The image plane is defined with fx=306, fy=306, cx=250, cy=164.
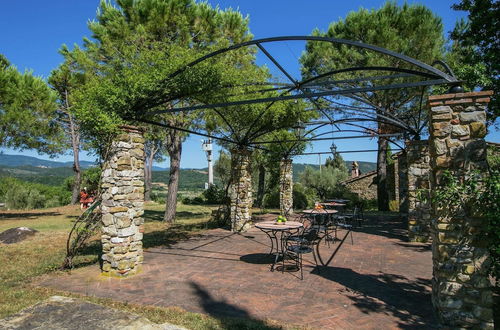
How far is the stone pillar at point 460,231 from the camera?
326 centimetres

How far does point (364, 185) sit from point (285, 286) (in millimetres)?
19144

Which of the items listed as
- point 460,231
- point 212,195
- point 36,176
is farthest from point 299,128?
point 36,176

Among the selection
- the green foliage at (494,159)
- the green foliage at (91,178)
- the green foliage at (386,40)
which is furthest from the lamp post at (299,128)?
the green foliage at (91,178)

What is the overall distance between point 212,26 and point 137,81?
8.04m

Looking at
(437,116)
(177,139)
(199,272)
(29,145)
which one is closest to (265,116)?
(177,139)

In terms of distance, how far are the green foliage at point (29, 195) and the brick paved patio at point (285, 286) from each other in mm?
15599

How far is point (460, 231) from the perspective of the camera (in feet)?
11.0

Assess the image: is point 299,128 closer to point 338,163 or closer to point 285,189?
point 285,189

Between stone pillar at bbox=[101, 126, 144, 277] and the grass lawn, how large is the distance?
986 mm

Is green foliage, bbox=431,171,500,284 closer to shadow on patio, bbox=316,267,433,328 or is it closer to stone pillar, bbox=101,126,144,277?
shadow on patio, bbox=316,267,433,328

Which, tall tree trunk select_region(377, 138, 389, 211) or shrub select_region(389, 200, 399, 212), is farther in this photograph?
shrub select_region(389, 200, 399, 212)

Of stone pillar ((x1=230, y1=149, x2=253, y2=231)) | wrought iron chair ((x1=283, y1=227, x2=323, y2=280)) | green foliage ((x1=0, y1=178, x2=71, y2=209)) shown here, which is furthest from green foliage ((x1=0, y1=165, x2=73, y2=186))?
wrought iron chair ((x1=283, y1=227, x2=323, y2=280))

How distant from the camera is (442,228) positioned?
3.45m

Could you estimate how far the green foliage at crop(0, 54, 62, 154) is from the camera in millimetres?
12430
